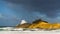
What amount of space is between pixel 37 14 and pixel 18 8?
218 millimetres

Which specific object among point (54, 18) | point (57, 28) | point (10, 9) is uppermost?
point (10, 9)

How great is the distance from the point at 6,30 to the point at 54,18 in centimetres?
53

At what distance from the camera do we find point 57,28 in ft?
5.41

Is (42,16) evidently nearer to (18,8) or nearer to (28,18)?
(28,18)

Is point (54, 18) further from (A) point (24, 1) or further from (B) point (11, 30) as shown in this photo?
(B) point (11, 30)

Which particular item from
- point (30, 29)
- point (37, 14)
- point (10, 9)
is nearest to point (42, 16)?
point (37, 14)

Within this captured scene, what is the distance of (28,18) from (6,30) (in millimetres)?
269

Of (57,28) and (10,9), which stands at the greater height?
(10,9)

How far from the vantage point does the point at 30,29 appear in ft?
5.43

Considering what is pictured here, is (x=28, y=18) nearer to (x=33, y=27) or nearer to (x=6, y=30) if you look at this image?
(x=33, y=27)

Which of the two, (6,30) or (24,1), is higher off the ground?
(24,1)

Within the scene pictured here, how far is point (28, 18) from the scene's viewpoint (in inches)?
Result: 65.1

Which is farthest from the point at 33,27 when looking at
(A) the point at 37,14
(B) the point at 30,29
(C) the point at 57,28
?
(C) the point at 57,28

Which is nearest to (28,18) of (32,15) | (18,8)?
(32,15)
